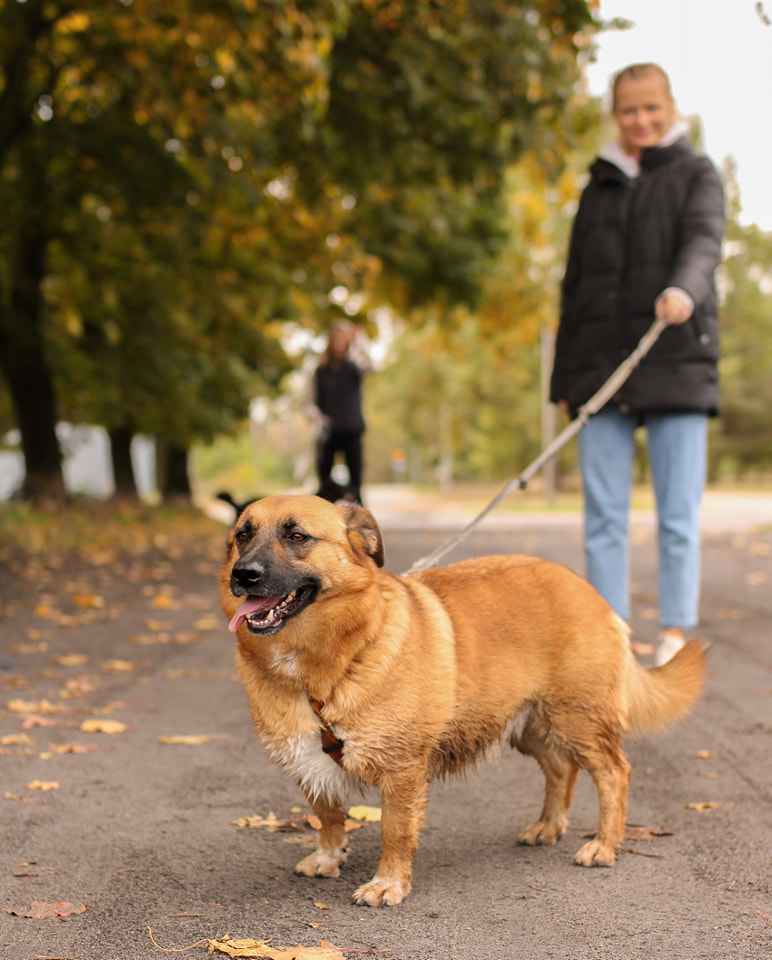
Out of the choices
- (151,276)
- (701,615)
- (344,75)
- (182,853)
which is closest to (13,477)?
(151,276)

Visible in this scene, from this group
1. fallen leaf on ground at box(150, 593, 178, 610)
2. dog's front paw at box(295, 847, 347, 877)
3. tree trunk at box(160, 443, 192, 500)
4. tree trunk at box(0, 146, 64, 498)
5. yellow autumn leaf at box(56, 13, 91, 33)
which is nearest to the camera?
dog's front paw at box(295, 847, 347, 877)

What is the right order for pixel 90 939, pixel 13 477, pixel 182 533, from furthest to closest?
pixel 13 477
pixel 182 533
pixel 90 939

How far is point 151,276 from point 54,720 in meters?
14.1

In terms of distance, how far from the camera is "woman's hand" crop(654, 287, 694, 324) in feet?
17.9

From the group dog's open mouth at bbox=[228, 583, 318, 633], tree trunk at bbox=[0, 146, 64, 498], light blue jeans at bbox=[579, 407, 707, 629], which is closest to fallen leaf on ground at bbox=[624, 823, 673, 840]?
dog's open mouth at bbox=[228, 583, 318, 633]

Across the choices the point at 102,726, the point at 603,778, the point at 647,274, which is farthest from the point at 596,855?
the point at 647,274

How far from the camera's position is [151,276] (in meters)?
19.2

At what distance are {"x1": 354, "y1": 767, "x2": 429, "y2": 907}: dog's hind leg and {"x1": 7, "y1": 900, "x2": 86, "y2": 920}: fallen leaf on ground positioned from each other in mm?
746

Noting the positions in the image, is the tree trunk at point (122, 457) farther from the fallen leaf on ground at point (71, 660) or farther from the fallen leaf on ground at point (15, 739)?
the fallen leaf on ground at point (15, 739)

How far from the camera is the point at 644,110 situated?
19.2ft

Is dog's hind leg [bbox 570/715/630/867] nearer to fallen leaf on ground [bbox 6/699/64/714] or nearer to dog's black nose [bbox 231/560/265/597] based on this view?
dog's black nose [bbox 231/560/265/597]

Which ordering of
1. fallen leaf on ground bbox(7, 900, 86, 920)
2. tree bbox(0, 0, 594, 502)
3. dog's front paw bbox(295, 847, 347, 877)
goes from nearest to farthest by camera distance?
fallen leaf on ground bbox(7, 900, 86, 920) → dog's front paw bbox(295, 847, 347, 877) → tree bbox(0, 0, 594, 502)

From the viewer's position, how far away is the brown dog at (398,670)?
3.40 m

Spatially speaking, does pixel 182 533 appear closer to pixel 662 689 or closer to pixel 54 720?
pixel 54 720
